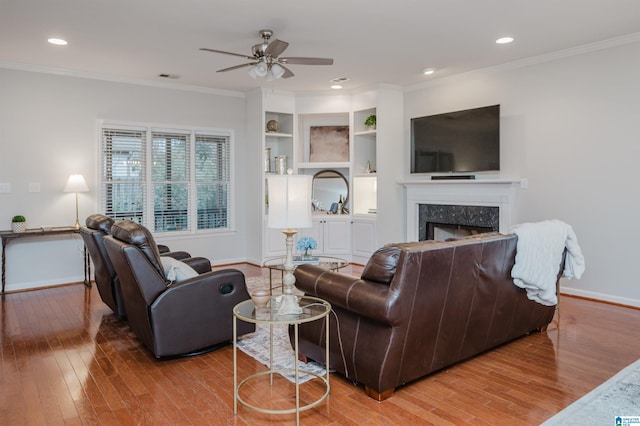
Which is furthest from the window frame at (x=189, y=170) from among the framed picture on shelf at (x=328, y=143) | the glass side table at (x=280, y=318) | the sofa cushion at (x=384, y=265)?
the sofa cushion at (x=384, y=265)

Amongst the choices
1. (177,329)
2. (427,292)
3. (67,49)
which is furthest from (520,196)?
(67,49)

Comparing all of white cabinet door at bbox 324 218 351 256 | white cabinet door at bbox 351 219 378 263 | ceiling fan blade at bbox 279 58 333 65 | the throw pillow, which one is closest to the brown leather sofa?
the throw pillow

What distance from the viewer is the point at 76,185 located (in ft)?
17.7

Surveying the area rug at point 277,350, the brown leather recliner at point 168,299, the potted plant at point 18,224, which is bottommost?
the area rug at point 277,350

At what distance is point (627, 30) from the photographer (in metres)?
4.25

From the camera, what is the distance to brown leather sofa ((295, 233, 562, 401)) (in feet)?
7.93

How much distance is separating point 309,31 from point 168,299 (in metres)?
2.80

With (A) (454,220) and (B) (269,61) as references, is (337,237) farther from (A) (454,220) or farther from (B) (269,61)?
(B) (269,61)

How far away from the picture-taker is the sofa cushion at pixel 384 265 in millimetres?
2420

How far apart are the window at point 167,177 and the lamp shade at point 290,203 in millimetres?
4365

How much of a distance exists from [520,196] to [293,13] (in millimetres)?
3396

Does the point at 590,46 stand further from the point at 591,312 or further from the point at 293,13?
the point at 293,13

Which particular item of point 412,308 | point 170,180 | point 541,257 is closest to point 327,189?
point 170,180

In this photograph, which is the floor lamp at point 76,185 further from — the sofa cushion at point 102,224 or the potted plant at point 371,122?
the potted plant at point 371,122
